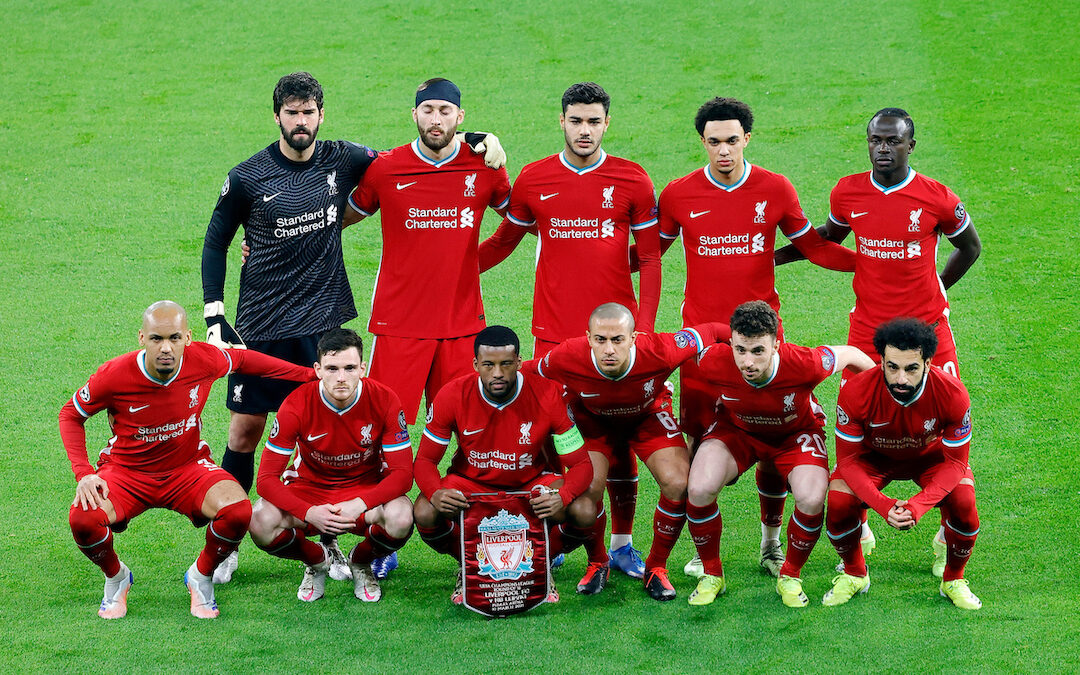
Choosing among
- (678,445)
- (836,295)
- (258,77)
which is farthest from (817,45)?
(678,445)

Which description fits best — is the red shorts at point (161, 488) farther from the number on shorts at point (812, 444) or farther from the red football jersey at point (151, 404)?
the number on shorts at point (812, 444)

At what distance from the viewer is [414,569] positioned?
6645 mm

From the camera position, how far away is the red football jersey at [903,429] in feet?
19.4

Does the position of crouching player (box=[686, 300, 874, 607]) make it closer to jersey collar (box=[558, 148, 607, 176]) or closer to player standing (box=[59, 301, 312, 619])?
jersey collar (box=[558, 148, 607, 176])

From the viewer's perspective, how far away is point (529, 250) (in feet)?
35.3

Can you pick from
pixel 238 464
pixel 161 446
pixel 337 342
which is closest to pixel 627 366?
pixel 337 342

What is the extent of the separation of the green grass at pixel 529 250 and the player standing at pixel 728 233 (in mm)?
691

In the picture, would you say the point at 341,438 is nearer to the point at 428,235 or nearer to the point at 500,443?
the point at 500,443

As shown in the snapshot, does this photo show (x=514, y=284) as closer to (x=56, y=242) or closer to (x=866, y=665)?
(x=56, y=242)

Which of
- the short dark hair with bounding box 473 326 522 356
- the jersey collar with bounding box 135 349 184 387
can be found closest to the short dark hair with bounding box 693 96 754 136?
the short dark hair with bounding box 473 326 522 356

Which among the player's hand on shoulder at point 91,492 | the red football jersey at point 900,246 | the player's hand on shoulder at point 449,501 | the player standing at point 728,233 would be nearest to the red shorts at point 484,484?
the player's hand on shoulder at point 449,501

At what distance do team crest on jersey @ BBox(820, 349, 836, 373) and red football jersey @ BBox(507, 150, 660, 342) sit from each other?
925mm

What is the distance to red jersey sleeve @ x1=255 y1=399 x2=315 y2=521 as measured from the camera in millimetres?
6090

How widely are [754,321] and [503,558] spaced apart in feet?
5.37
